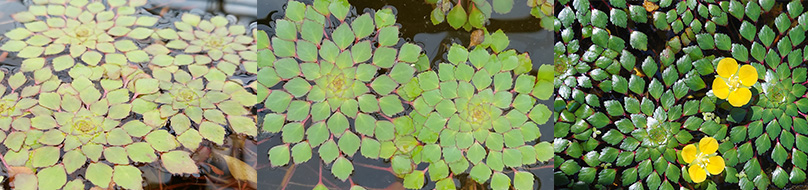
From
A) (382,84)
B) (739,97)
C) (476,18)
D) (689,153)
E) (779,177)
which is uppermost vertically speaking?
(476,18)

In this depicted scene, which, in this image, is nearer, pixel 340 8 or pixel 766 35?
pixel 340 8

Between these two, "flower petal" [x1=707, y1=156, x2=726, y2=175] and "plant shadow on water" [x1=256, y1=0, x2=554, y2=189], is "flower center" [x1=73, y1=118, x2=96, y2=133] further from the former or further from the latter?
"flower petal" [x1=707, y1=156, x2=726, y2=175]

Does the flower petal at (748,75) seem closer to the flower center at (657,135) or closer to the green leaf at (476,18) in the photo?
the flower center at (657,135)

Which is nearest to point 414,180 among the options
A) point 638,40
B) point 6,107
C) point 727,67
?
point 638,40

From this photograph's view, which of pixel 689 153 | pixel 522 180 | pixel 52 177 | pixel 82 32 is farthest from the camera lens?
pixel 82 32

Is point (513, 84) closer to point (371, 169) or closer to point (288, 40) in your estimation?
point (371, 169)

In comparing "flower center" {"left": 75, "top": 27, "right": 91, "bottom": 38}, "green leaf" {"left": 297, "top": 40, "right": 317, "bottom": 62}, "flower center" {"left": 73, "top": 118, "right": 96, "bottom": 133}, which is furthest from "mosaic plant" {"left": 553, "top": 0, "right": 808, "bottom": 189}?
"flower center" {"left": 75, "top": 27, "right": 91, "bottom": 38}

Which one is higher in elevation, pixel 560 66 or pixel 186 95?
pixel 560 66

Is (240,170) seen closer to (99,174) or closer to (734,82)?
(99,174)
